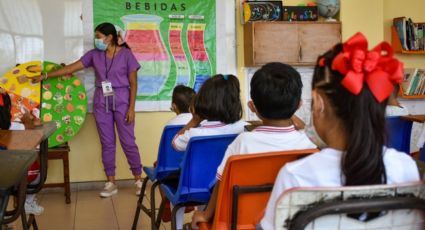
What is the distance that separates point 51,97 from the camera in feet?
14.0

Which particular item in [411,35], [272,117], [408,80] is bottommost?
[272,117]

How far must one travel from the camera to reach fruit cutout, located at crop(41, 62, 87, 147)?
4.22 meters

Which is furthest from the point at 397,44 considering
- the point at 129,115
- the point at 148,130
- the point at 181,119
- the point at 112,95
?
the point at 181,119

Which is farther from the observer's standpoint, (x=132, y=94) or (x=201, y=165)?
(x=132, y=94)

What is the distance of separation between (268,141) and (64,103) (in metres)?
2.99

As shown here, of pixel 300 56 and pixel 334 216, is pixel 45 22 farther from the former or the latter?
pixel 334 216

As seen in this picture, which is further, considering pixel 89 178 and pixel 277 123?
pixel 89 178

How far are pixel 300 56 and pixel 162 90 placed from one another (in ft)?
4.50

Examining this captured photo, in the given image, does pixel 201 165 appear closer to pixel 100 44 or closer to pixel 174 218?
pixel 174 218

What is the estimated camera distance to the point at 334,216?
1.06m

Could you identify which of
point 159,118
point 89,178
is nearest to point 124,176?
point 89,178

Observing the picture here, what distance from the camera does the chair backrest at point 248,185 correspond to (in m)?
1.45

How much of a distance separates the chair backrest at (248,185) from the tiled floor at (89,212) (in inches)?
69.9

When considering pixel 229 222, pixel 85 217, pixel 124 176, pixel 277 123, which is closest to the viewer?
pixel 229 222
